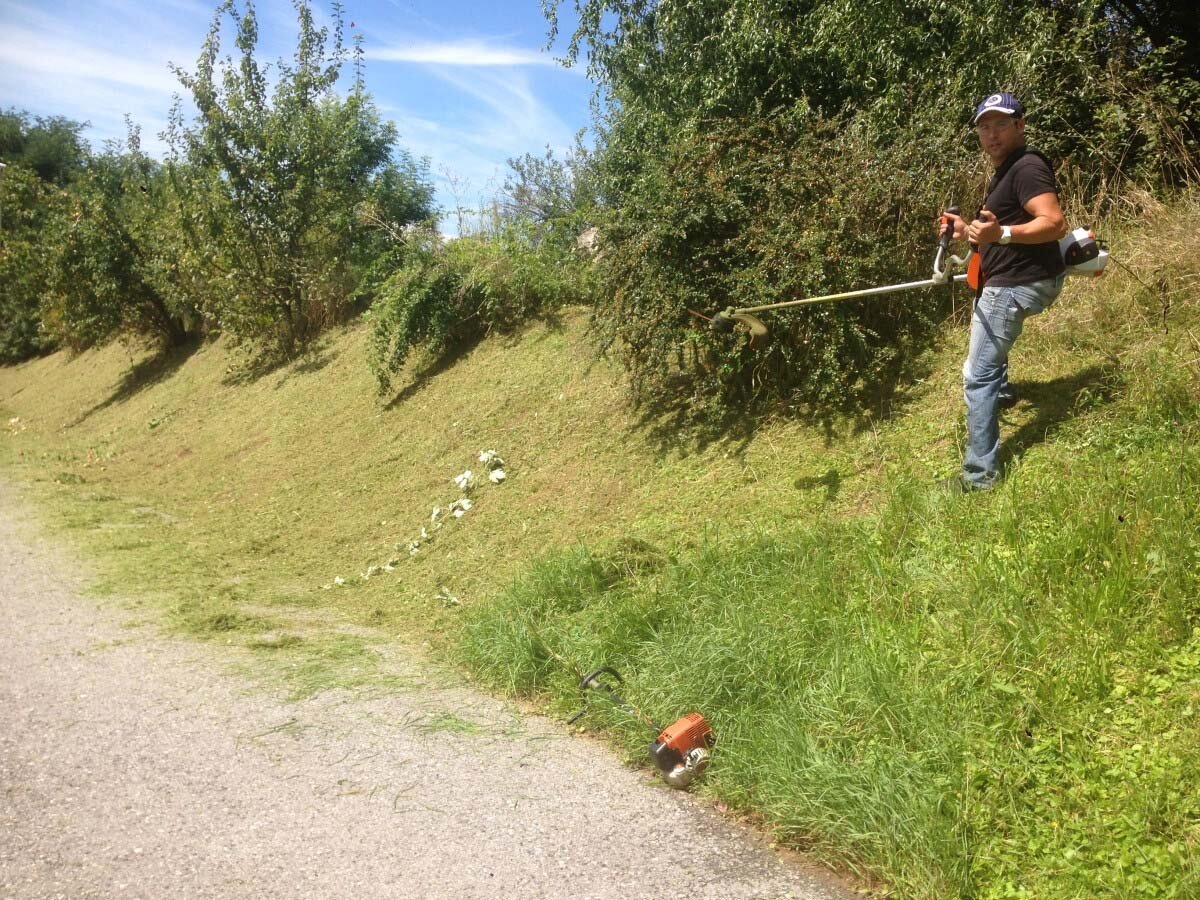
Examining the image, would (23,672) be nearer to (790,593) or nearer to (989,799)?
(790,593)

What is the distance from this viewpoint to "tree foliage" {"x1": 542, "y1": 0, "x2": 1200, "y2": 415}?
6539 mm

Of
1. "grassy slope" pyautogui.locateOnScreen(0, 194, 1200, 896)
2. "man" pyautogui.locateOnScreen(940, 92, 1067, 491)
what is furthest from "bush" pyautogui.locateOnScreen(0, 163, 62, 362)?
"man" pyautogui.locateOnScreen(940, 92, 1067, 491)

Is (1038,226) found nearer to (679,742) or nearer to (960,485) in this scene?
(960,485)

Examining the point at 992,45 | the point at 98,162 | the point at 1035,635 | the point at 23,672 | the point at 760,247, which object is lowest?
the point at 23,672

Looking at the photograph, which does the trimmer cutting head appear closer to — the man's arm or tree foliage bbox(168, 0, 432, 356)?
the man's arm

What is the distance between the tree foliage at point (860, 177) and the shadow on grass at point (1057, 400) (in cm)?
133

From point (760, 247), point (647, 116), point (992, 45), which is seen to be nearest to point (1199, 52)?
point (992, 45)

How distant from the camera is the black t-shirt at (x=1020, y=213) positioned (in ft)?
14.7

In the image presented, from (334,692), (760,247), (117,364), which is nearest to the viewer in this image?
(334,692)

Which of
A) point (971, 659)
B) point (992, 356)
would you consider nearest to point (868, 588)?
point (971, 659)

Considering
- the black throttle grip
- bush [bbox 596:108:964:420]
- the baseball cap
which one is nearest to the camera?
the baseball cap

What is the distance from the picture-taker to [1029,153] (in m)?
4.59

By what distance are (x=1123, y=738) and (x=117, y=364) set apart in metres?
27.3

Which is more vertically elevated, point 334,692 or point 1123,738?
point 1123,738
